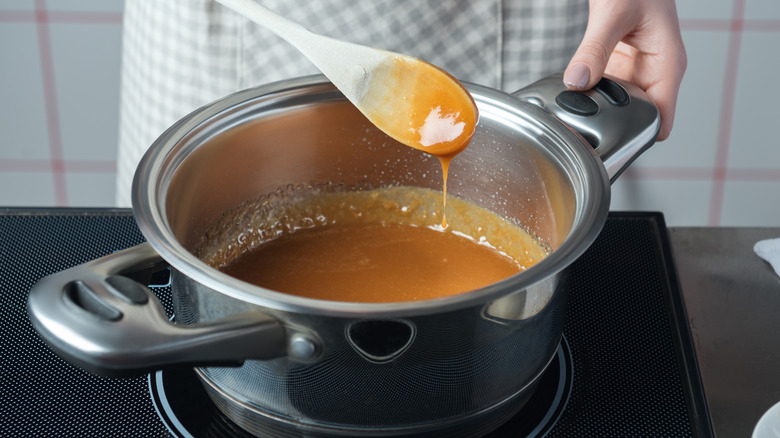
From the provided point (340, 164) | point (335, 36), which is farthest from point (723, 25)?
point (340, 164)

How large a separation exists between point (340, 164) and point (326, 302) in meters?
0.35

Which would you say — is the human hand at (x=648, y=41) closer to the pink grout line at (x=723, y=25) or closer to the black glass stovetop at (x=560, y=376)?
the black glass stovetop at (x=560, y=376)

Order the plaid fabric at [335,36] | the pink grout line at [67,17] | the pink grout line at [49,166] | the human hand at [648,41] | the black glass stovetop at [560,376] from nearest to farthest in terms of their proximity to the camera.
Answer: the black glass stovetop at [560,376]
the human hand at [648,41]
the plaid fabric at [335,36]
the pink grout line at [67,17]
the pink grout line at [49,166]

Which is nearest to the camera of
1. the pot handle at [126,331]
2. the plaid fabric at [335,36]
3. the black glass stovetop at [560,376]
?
the pot handle at [126,331]

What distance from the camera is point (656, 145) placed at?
1.60 meters

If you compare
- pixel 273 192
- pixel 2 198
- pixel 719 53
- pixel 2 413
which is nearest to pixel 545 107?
pixel 273 192

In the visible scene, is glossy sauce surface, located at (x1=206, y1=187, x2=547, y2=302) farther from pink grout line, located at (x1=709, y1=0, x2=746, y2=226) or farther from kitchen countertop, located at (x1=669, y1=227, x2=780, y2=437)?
pink grout line, located at (x1=709, y1=0, x2=746, y2=226)

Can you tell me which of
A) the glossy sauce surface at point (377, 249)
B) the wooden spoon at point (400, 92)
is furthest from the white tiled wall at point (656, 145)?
the wooden spoon at point (400, 92)

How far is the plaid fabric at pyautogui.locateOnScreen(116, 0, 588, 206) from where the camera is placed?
38.1 inches

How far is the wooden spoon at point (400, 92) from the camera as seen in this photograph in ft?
2.19

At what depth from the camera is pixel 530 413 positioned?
600 mm

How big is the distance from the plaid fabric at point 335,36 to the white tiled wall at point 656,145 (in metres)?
0.48

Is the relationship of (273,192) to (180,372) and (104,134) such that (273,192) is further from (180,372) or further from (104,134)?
(104,134)

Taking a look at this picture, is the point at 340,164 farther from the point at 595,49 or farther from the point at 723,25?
the point at 723,25
